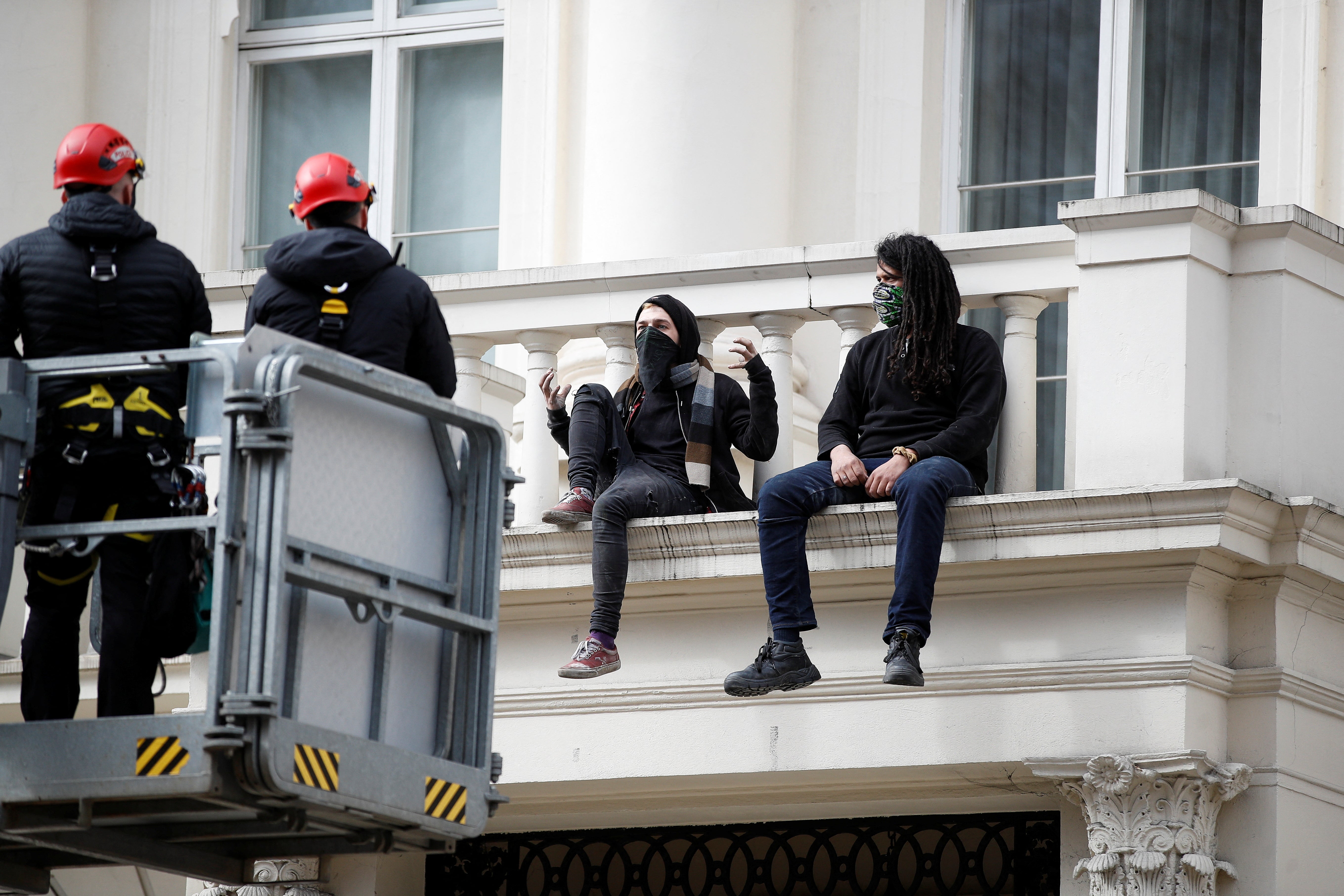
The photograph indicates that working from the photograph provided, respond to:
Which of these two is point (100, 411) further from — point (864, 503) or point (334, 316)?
point (864, 503)

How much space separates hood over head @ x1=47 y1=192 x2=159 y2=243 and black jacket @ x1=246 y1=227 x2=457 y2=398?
44cm

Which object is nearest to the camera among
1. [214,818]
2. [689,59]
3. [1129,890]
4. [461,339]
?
[214,818]

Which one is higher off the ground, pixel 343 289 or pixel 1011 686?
pixel 343 289

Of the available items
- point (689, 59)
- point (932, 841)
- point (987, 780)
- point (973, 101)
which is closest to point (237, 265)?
point (689, 59)

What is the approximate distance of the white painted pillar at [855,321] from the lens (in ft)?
32.9

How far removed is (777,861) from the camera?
485 inches

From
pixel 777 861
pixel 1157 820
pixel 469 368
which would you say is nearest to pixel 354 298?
pixel 469 368

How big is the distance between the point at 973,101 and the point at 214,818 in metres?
7.68

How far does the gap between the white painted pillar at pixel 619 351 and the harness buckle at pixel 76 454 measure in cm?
317

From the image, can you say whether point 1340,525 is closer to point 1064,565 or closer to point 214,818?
point 1064,565

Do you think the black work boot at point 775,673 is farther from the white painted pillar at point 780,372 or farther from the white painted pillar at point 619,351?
the white painted pillar at point 619,351

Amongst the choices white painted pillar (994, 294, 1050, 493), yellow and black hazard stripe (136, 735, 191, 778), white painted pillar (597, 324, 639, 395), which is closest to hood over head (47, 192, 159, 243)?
yellow and black hazard stripe (136, 735, 191, 778)

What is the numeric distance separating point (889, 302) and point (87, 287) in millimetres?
3227

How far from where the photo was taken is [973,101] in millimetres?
13992
